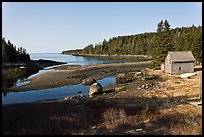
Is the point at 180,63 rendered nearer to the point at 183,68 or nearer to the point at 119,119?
the point at 183,68

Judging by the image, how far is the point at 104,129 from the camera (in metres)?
17.2

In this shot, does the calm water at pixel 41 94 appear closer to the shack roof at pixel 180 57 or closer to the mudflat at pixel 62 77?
the mudflat at pixel 62 77

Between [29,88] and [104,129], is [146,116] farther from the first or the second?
[29,88]

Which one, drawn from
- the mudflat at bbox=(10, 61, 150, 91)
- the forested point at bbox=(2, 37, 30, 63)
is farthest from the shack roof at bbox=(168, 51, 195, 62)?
the forested point at bbox=(2, 37, 30, 63)

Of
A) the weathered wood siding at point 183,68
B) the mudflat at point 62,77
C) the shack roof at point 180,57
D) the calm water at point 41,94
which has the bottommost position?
the calm water at point 41,94

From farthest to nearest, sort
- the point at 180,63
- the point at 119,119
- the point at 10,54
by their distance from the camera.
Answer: the point at 10,54
the point at 180,63
the point at 119,119

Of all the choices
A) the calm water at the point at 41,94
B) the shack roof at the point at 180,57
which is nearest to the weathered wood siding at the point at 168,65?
the shack roof at the point at 180,57

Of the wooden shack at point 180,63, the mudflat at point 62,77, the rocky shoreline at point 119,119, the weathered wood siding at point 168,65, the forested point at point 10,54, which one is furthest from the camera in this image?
the forested point at point 10,54

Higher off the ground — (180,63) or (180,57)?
(180,57)

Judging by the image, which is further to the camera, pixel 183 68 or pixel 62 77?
pixel 62 77

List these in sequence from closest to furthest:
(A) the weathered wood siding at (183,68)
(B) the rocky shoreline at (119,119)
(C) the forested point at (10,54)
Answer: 1. (B) the rocky shoreline at (119,119)
2. (A) the weathered wood siding at (183,68)
3. (C) the forested point at (10,54)

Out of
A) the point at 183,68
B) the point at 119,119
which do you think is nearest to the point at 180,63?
the point at 183,68

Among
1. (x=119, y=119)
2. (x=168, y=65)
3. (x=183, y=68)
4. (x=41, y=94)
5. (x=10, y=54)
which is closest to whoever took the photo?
(x=119, y=119)

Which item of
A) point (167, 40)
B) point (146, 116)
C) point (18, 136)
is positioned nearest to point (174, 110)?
point (146, 116)
